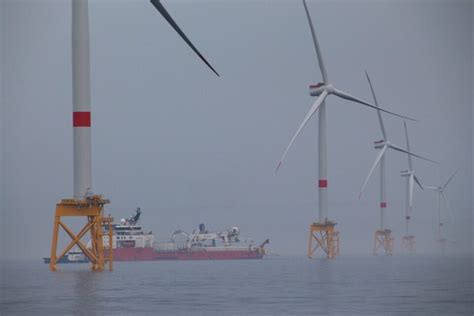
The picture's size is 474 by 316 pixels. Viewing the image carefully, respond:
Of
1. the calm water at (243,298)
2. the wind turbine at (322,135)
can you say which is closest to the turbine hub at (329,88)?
the wind turbine at (322,135)

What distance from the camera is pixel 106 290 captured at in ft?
282

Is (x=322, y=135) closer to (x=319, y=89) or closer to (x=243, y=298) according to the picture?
(x=319, y=89)

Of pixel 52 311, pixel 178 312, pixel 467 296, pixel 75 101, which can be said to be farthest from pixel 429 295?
pixel 75 101

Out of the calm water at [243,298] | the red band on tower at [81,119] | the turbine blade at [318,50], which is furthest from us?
the turbine blade at [318,50]

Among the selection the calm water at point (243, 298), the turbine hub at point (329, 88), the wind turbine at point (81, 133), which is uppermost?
the turbine hub at point (329, 88)

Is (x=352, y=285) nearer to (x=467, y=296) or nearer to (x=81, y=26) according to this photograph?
(x=467, y=296)

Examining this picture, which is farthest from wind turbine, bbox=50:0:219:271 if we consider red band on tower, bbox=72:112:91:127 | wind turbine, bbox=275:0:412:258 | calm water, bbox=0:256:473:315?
wind turbine, bbox=275:0:412:258

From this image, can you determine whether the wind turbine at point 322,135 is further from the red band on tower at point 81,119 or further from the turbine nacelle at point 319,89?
the red band on tower at point 81,119

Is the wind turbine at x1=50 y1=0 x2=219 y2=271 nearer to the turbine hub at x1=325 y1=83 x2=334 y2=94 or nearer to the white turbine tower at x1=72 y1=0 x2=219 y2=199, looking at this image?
the white turbine tower at x1=72 y1=0 x2=219 y2=199

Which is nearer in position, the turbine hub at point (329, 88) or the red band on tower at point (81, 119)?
the red band on tower at point (81, 119)

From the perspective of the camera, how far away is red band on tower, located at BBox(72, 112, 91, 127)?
96562 millimetres

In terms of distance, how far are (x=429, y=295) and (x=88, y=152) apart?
34.9 meters

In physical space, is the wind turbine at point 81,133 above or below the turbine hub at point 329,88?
below

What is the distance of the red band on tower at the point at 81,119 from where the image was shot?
96562 mm
